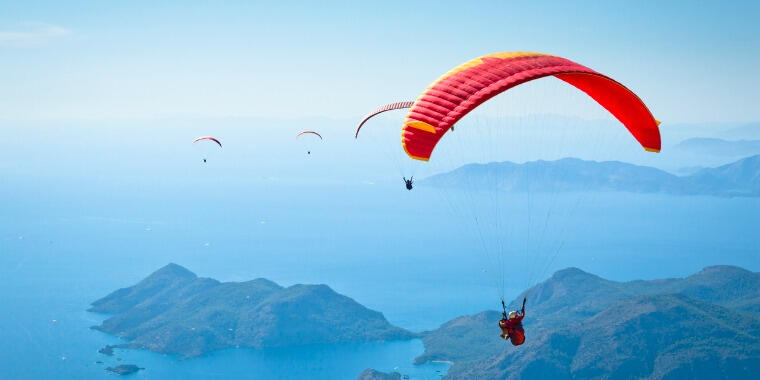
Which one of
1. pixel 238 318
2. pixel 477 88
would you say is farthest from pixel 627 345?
pixel 477 88

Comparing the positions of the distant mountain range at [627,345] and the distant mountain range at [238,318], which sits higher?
the distant mountain range at [238,318]

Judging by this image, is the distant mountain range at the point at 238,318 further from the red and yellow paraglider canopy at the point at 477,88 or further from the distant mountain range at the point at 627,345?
the red and yellow paraglider canopy at the point at 477,88

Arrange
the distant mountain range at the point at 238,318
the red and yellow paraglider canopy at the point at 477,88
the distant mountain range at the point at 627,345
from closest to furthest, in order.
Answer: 1. the red and yellow paraglider canopy at the point at 477,88
2. the distant mountain range at the point at 627,345
3. the distant mountain range at the point at 238,318

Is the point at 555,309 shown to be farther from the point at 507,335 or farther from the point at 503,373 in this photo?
the point at 507,335

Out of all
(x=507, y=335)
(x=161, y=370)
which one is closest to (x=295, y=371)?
(x=161, y=370)

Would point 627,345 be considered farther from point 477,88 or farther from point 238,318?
point 477,88

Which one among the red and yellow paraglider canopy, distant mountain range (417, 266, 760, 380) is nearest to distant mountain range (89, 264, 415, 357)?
distant mountain range (417, 266, 760, 380)

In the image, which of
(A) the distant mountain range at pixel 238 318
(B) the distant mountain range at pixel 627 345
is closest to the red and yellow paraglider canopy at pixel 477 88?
(B) the distant mountain range at pixel 627 345

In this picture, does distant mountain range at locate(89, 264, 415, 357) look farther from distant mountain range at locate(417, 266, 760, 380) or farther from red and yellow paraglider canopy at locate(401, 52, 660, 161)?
red and yellow paraglider canopy at locate(401, 52, 660, 161)
